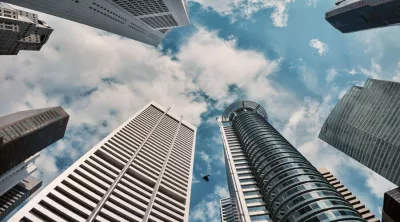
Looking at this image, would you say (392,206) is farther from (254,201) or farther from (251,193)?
(251,193)

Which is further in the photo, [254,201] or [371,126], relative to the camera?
[371,126]

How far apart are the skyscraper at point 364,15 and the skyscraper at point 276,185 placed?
63225 millimetres

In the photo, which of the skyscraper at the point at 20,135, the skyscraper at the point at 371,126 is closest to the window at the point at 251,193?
the skyscraper at the point at 371,126

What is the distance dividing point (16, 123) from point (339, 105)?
639ft

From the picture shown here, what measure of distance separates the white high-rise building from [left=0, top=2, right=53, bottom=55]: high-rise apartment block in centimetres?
8682

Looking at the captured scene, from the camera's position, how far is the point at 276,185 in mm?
81312

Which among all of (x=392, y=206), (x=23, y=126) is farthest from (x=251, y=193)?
(x=23, y=126)

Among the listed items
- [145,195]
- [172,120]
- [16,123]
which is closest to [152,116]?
[172,120]

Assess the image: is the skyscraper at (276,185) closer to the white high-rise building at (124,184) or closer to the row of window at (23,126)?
the white high-rise building at (124,184)

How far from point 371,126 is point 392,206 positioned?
387 ft

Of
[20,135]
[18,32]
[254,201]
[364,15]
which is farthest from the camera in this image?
[20,135]

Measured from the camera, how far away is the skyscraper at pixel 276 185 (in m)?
68.1

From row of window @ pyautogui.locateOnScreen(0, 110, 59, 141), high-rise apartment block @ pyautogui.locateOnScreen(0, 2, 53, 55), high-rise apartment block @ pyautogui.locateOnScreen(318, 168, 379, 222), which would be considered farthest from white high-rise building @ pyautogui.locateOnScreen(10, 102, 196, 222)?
row of window @ pyautogui.locateOnScreen(0, 110, 59, 141)

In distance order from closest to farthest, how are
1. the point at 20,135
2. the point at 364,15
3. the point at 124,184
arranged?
the point at 124,184 < the point at 364,15 < the point at 20,135
